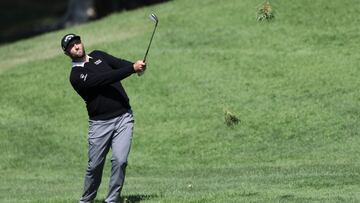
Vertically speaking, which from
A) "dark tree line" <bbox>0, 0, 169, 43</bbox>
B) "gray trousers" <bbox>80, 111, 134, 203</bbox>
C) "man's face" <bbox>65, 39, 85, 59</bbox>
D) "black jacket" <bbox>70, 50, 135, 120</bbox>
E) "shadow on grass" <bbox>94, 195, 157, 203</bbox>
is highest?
"dark tree line" <bbox>0, 0, 169, 43</bbox>

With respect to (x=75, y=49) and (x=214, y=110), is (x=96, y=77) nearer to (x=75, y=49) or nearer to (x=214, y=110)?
(x=75, y=49)

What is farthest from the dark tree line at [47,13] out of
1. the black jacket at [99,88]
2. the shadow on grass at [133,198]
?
the black jacket at [99,88]

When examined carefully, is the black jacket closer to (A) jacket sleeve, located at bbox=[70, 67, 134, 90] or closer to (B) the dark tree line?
(A) jacket sleeve, located at bbox=[70, 67, 134, 90]

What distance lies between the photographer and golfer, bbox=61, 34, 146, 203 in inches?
464

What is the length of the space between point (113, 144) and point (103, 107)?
0.49 metres

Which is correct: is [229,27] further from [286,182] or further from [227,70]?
[286,182]

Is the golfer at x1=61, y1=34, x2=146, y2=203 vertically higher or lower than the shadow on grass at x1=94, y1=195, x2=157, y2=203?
higher

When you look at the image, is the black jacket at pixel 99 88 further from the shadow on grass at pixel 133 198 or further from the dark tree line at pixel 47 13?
the dark tree line at pixel 47 13

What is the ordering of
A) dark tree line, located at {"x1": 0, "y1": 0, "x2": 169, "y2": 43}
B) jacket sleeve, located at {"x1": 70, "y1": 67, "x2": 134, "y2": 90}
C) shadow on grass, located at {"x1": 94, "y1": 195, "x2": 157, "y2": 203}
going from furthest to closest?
dark tree line, located at {"x1": 0, "y1": 0, "x2": 169, "y2": 43} < shadow on grass, located at {"x1": 94, "y1": 195, "x2": 157, "y2": 203} < jacket sleeve, located at {"x1": 70, "y1": 67, "x2": 134, "y2": 90}

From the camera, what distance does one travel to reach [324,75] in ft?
73.9

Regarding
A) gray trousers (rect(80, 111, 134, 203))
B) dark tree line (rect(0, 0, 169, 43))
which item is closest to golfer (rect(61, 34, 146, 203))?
gray trousers (rect(80, 111, 134, 203))

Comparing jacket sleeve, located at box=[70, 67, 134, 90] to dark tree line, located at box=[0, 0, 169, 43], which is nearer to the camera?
jacket sleeve, located at box=[70, 67, 134, 90]

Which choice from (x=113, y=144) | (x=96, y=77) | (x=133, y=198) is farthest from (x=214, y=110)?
(x=96, y=77)

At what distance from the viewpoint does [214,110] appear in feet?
71.6
